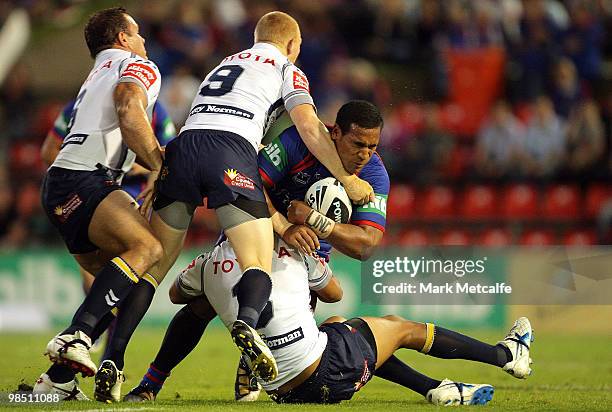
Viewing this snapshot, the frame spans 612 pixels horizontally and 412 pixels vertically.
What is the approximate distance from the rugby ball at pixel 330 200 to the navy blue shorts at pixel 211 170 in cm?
33

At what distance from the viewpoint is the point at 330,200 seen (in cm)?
672

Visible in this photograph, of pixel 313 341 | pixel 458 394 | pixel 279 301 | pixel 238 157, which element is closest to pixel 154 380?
pixel 279 301

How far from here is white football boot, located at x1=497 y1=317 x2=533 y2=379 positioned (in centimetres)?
669

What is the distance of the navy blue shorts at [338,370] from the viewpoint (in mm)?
6281

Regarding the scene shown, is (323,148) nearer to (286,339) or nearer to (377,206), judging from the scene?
(377,206)

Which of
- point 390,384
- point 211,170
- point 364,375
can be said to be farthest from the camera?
point 390,384

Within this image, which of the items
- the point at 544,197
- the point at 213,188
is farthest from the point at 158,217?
the point at 544,197

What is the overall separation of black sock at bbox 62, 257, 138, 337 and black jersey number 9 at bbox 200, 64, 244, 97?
49.2 inches

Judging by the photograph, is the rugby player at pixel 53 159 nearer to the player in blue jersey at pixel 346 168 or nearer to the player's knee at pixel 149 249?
the player's knee at pixel 149 249

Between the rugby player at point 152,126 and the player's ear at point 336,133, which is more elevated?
the rugby player at point 152,126

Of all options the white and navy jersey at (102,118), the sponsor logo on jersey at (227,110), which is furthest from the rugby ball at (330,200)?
the white and navy jersey at (102,118)

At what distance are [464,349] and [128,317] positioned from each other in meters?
2.08

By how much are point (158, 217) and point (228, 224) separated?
539 mm

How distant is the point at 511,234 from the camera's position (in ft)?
46.2
